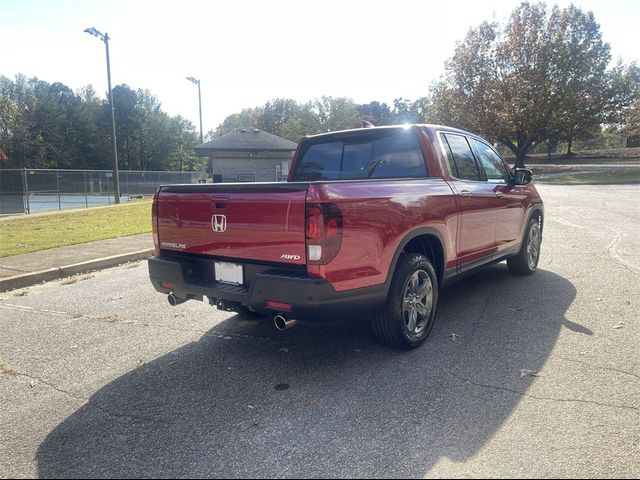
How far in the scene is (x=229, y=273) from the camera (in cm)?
371

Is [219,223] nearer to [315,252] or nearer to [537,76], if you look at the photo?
[315,252]

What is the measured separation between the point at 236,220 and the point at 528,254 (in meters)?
4.57

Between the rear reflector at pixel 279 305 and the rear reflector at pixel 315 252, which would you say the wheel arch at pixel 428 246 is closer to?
the rear reflector at pixel 315 252

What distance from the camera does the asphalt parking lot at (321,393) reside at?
252 centimetres

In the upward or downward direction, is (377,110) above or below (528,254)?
above

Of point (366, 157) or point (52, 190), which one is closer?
point (366, 157)

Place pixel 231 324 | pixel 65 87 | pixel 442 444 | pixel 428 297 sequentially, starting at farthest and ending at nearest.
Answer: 1. pixel 65 87
2. pixel 231 324
3. pixel 428 297
4. pixel 442 444

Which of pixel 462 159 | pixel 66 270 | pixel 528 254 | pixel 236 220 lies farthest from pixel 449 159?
pixel 66 270

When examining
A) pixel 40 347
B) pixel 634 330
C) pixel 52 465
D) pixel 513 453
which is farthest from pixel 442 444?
pixel 40 347

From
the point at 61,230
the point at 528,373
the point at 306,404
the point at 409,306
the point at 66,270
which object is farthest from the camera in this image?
the point at 61,230

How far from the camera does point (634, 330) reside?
14.5 feet

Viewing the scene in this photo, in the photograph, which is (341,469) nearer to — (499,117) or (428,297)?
(428,297)

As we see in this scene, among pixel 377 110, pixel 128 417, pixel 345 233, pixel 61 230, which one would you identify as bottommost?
pixel 128 417

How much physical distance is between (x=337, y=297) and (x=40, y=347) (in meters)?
2.91
